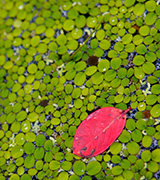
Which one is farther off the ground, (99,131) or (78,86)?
(78,86)

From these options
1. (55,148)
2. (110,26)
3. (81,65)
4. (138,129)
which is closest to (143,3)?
(110,26)

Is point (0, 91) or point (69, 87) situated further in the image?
point (0, 91)

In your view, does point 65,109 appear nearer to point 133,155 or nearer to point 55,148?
point 55,148

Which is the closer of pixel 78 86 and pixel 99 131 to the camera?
pixel 99 131
